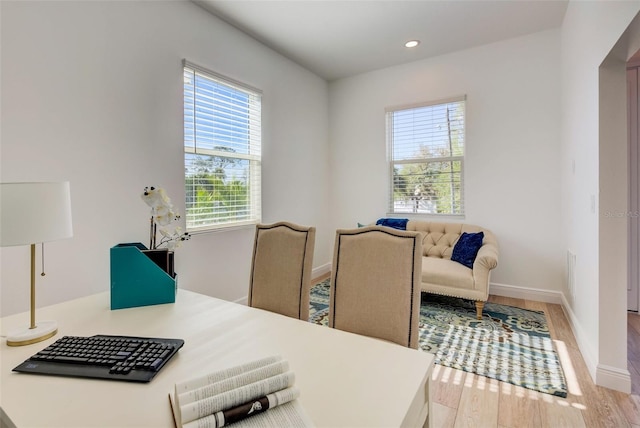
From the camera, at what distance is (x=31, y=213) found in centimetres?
100

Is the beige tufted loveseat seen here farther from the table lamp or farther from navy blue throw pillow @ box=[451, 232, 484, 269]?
the table lamp

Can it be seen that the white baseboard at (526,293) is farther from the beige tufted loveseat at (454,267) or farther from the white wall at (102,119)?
the white wall at (102,119)

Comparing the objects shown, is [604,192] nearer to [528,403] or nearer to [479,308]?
[528,403]

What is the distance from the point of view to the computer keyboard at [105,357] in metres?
0.84

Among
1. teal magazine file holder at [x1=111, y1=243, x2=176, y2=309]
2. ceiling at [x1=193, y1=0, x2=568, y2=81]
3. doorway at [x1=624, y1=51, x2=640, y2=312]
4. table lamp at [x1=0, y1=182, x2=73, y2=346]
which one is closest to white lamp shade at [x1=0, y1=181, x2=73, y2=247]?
table lamp at [x1=0, y1=182, x2=73, y2=346]

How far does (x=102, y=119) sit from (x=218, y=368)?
2034 millimetres

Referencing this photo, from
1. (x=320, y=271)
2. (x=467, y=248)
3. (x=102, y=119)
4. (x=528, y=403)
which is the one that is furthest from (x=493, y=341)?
(x=102, y=119)

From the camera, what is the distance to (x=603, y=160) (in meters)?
1.86

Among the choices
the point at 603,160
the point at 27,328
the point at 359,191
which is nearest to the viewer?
the point at 27,328

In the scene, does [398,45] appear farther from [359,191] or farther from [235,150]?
[235,150]

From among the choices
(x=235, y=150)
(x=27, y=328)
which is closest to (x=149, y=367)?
(x=27, y=328)

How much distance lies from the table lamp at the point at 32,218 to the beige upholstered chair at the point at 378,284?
43.8 inches

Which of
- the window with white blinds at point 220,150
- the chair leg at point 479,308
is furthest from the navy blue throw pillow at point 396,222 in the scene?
the window with white blinds at point 220,150

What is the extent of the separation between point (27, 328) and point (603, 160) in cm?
298
